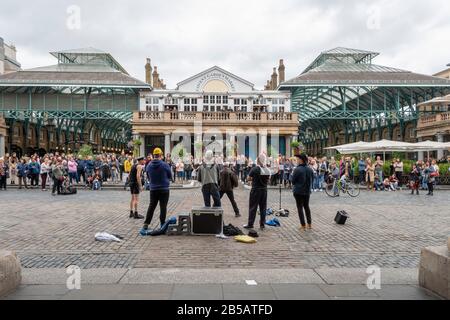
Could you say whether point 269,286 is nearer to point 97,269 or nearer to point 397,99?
point 97,269

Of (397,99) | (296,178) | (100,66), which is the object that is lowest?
(296,178)

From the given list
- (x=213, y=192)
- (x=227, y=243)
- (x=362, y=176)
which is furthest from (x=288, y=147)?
(x=227, y=243)

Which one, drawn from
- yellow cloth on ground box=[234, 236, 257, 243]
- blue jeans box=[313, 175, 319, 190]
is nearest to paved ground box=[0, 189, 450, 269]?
yellow cloth on ground box=[234, 236, 257, 243]

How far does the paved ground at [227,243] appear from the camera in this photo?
6.49 meters

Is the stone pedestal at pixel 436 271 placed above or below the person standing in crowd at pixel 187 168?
below

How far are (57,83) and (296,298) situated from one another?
3835cm

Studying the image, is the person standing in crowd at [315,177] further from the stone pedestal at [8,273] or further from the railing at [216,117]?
the stone pedestal at [8,273]

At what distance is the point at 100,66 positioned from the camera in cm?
4919

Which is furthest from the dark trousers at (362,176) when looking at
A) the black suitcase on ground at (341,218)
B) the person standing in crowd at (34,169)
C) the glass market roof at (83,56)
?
the glass market roof at (83,56)

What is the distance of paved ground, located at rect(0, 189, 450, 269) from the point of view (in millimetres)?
6492

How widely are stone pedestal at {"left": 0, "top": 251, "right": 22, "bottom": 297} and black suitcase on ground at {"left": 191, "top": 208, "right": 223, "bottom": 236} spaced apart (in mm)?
4175

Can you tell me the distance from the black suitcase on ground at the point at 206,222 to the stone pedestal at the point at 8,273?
4175 mm

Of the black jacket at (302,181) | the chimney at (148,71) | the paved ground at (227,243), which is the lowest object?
the paved ground at (227,243)
